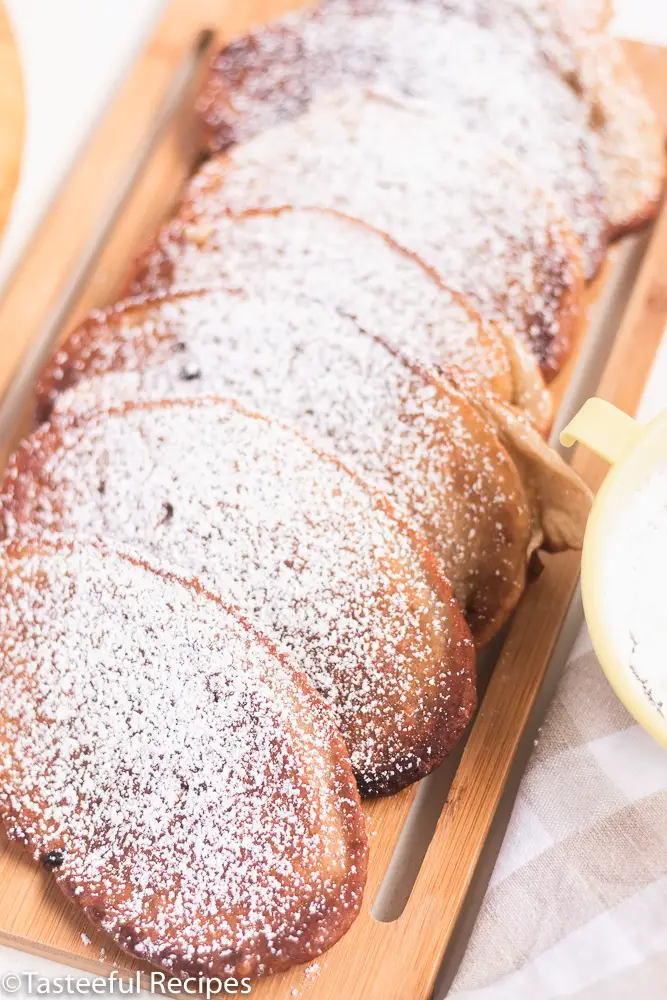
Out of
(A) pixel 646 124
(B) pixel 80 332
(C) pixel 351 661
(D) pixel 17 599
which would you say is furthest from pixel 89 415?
(A) pixel 646 124

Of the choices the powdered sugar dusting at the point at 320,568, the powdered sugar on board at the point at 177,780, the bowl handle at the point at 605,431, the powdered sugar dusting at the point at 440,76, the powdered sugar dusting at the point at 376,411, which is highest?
the powdered sugar dusting at the point at 440,76

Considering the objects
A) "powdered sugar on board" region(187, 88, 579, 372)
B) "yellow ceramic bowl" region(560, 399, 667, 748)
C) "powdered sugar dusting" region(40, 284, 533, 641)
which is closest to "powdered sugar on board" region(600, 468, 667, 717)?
"yellow ceramic bowl" region(560, 399, 667, 748)

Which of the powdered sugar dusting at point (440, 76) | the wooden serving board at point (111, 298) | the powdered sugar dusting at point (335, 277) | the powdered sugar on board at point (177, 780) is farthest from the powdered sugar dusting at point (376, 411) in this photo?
the powdered sugar dusting at point (440, 76)

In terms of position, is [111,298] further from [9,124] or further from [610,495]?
[610,495]

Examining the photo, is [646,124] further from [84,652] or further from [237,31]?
[84,652]

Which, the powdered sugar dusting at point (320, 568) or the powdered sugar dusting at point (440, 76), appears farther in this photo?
the powdered sugar dusting at point (440, 76)

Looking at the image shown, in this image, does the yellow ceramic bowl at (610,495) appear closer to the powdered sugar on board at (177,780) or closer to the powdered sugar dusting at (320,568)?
the powdered sugar dusting at (320,568)

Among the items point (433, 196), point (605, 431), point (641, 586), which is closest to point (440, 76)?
point (433, 196)
